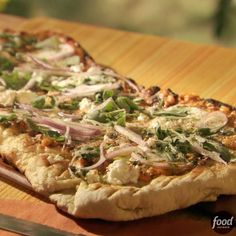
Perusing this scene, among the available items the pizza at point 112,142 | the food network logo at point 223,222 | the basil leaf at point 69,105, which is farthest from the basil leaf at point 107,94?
the food network logo at point 223,222

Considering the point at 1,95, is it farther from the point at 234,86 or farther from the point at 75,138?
the point at 234,86

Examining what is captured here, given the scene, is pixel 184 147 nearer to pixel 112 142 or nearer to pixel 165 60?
pixel 112 142

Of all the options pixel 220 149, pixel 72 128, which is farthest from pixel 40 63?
pixel 220 149

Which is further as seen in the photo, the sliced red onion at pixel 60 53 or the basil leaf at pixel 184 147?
the sliced red onion at pixel 60 53

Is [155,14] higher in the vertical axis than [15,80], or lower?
lower

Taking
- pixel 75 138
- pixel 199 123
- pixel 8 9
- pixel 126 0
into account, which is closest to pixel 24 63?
pixel 75 138

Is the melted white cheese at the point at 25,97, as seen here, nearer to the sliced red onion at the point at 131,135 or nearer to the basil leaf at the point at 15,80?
the basil leaf at the point at 15,80
